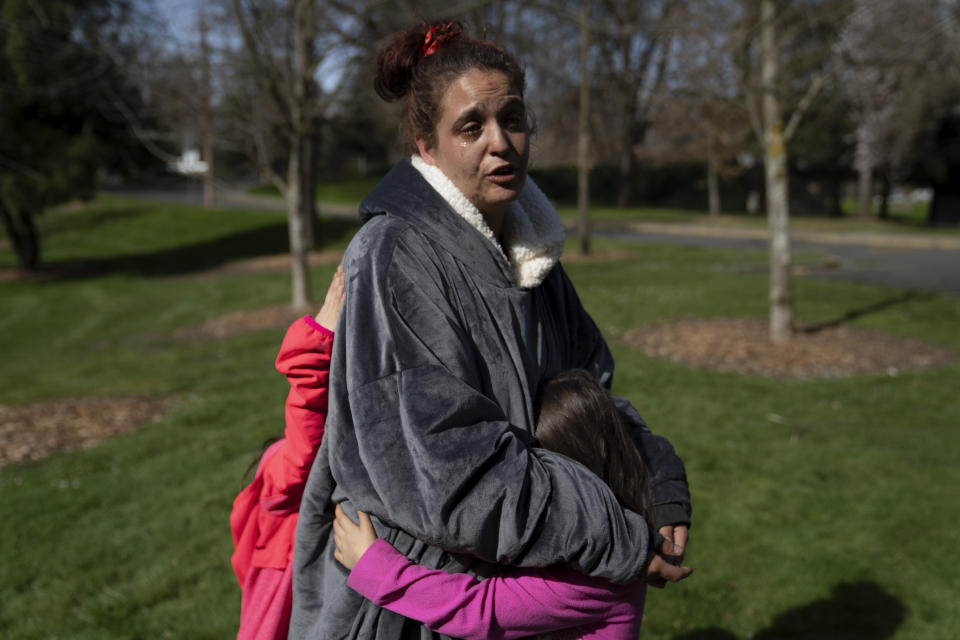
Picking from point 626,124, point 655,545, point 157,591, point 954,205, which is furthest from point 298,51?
point 954,205

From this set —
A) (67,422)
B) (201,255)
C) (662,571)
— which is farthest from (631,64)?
(662,571)

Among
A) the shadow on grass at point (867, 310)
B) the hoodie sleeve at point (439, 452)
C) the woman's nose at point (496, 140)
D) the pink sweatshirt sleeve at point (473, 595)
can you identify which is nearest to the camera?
the hoodie sleeve at point (439, 452)

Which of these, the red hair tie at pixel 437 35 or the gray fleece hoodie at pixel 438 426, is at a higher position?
the red hair tie at pixel 437 35

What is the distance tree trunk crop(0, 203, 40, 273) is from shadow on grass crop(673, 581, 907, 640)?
66.2 feet

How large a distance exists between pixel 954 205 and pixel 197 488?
38.6 metres

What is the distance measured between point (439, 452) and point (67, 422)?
6.70 meters

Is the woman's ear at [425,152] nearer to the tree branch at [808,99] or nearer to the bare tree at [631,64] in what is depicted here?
the bare tree at [631,64]

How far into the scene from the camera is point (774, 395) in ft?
21.9

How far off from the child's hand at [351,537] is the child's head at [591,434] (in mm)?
414

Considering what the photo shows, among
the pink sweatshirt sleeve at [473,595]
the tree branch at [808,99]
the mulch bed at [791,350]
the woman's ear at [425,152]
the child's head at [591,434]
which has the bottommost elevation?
the mulch bed at [791,350]

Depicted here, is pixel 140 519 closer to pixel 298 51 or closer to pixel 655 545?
pixel 655 545

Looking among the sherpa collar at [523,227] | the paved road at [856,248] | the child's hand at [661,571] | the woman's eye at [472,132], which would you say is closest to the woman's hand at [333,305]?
the sherpa collar at [523,227]

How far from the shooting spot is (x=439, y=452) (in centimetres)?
140

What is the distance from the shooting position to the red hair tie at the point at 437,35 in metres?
1.71
